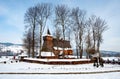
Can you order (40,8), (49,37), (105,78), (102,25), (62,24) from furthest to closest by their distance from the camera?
1. (49,37)
2. (102,25)
3. (40,8)
4. (62,24)
5. (105,78)

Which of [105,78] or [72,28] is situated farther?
[72,28]

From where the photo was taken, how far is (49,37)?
7719 centimetres

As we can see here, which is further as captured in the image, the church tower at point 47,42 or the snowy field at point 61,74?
the church tower at point 47,42

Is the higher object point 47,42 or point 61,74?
point 47,42

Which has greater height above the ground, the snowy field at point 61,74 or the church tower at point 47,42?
the church tower at point 47,42

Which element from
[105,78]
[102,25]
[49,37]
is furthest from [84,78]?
[49,37]

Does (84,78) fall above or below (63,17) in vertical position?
below

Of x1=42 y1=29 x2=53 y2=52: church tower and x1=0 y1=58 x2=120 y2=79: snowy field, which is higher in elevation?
x1=42 y1=29 x2=53 y2=52: church tower

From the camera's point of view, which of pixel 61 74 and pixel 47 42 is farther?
pixel 47 42

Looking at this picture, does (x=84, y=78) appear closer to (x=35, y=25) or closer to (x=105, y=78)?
(x=105, y=78)

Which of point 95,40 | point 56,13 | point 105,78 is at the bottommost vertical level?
point 105,78

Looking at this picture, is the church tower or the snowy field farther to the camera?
the church tower

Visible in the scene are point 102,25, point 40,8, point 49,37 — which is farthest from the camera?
point 49,37

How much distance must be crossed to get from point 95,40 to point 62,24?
450 inches
